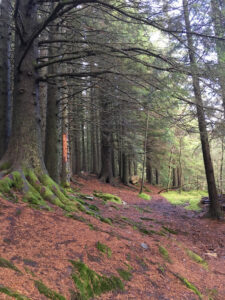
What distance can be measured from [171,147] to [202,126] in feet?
49.5

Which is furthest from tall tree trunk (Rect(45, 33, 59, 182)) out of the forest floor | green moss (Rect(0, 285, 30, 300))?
green moss (Rect(0, 285, 30, 300))

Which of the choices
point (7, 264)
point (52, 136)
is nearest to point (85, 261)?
point (7, 264)

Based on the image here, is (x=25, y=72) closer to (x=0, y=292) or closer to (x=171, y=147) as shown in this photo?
(x=0, y=292)

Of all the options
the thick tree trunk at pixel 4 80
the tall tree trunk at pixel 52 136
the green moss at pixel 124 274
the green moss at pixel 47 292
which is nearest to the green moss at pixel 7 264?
the green moss at pixel 47 292

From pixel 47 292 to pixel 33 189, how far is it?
322 centimetres

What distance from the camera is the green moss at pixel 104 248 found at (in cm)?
351

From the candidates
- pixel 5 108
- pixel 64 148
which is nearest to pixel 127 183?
pixel 64 148

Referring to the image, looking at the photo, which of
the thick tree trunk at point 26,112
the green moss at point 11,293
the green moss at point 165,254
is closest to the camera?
the green moss at point 11,293

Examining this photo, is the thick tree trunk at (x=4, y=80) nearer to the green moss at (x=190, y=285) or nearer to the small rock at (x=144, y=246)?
the small rock at (x=144, y=246)

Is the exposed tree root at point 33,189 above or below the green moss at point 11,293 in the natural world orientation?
above

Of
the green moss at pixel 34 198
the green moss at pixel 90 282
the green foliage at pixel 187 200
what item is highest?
the green moss at pixel 34 198

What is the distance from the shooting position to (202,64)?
211 inches

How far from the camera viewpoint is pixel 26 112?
216 inches

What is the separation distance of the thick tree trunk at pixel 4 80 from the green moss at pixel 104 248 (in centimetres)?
446
